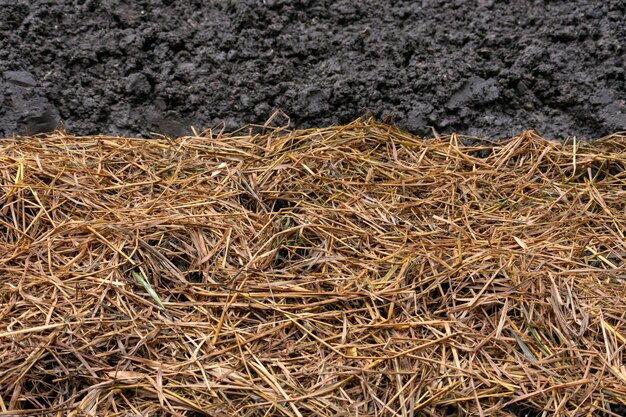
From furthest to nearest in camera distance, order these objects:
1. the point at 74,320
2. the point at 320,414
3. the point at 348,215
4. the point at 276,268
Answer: the point at 348,215 < the point at 276,268 < the point at 74,320 < the point at 320,414

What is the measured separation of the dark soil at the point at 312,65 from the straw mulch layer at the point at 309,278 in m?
0.23

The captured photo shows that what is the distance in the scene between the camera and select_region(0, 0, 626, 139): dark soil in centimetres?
293

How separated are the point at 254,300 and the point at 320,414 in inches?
15.3

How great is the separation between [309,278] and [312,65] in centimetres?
125

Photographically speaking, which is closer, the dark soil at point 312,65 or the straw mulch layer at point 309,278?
the straw mulch layer at point 309,278

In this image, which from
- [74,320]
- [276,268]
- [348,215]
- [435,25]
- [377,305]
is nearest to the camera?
[74,320]

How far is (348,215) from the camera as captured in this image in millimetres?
2369

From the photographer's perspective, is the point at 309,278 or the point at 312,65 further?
the point at 312,65

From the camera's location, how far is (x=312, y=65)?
307 centimetres

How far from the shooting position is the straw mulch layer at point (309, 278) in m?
1.79

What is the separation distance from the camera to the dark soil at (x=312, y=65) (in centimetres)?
293

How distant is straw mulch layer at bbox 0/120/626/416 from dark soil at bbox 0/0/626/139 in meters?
0.23

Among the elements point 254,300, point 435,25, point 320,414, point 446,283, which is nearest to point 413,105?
point 435,25

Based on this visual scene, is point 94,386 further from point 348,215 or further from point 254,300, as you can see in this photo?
point 348,215
